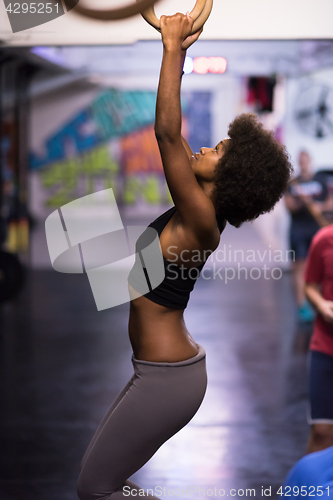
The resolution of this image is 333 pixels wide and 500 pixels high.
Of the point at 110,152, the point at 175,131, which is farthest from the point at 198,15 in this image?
the point at 110,152

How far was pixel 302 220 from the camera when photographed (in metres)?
5.36

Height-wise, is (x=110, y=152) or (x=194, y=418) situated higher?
(x=194, y=418)

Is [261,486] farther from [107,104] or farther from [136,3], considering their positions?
[107,104]

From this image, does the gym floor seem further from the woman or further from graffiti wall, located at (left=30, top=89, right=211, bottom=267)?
graffiti wall, located at (left=30, top=89, right=211, bottom=267)

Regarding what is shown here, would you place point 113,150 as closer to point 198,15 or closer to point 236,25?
point 236,25

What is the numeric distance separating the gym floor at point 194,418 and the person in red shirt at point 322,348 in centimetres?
44

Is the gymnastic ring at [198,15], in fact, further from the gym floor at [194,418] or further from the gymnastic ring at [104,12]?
the gym floor at [194,418]

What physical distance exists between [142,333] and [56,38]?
1.23 meters

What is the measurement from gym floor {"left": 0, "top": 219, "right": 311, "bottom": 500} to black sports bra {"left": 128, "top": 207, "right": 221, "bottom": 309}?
1308 millimetres

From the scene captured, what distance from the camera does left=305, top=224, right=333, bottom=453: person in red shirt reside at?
2.11 m

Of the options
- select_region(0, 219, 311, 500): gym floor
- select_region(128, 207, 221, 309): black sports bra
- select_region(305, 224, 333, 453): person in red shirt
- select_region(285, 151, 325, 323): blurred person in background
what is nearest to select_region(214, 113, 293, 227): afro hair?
select_region(128, 207, 221, 309): black sports bra

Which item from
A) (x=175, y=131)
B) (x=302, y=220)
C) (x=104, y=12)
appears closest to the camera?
(x=175, y=131)

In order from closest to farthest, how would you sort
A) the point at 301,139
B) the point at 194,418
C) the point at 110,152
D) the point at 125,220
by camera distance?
1. the point at 194,418
2. the point at 301,139
3. the point at 125,220
4. the point at 110,152

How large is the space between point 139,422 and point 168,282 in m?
0.37
